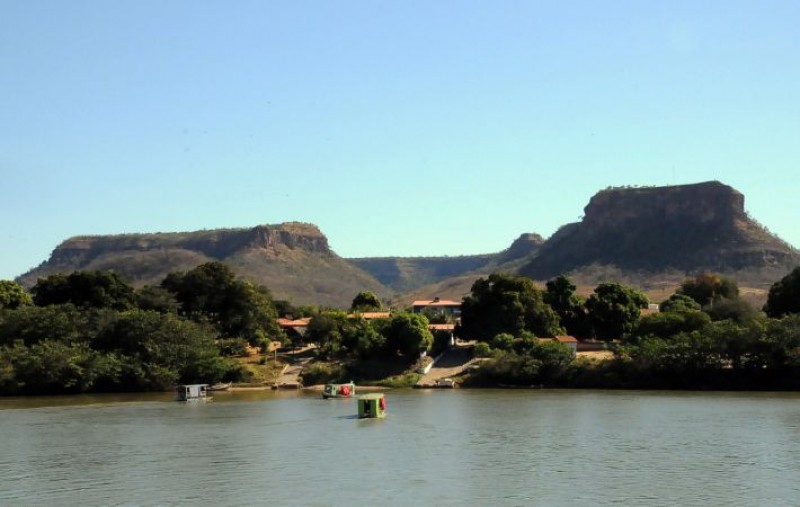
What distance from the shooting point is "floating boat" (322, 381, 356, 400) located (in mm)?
73875

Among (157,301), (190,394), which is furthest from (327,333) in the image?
(190,394)

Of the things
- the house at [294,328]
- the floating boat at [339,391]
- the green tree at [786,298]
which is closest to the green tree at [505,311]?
the floating boat at [339,391]

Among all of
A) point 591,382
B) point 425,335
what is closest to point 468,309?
point 425,335

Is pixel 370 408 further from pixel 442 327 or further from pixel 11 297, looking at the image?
pixel 11 297

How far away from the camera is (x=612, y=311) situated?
3622 inches

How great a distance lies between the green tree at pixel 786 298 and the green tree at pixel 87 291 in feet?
209

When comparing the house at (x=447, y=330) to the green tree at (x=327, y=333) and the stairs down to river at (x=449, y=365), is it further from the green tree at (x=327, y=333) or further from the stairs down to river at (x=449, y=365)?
the green tree at (x=327, y=333)

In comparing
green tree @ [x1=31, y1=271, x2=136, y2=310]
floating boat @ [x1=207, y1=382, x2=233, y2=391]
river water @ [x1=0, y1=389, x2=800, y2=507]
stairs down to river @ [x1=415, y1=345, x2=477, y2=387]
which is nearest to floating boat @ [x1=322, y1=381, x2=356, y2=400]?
river water @ [x1=0, y1=389, x2=800, y2=507]

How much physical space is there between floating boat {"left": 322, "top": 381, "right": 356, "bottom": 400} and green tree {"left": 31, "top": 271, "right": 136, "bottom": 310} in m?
29.7

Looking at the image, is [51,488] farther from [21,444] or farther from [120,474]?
[21,444]

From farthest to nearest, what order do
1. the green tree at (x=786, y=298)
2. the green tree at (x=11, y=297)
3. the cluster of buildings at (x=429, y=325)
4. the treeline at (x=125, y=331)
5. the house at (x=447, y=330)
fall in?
the green tree at (x=11, y=297), the house at (x=447, y=330), the cluster of buildings at (x=429, y=325), the green tree at (x=786, y=298), the treeline at (x=125, y=331)

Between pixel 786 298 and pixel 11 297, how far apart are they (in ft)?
256

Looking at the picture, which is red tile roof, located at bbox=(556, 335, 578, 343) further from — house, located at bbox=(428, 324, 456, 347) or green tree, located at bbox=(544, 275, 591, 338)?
house, located at bbox=(428, 324, 456, 347)

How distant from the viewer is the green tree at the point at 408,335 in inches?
3354
